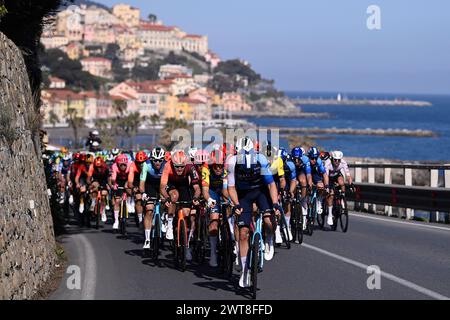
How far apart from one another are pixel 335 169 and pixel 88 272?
7406mm

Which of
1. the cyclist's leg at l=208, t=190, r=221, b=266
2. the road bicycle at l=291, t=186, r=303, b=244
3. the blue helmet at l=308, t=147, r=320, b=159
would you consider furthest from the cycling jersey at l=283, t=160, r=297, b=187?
the cyclist's leg at l=208, t=190, r=221, b=266

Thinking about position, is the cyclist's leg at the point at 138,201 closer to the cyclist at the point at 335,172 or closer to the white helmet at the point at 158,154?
the white helmet at the point at 158,154

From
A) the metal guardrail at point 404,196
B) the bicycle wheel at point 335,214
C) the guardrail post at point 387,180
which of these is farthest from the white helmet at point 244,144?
the guardrail post at point 387,180

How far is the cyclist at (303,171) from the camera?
687 inches

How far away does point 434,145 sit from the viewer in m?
160

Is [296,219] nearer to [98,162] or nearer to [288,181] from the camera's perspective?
[288,181]

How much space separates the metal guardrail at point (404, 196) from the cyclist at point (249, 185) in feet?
31.5

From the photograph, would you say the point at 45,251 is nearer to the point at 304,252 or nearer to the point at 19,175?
the point at 19,175

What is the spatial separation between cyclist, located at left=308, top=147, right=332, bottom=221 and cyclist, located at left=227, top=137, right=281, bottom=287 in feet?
21.3

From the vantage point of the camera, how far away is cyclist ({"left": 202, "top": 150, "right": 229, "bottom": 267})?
43.8 ft

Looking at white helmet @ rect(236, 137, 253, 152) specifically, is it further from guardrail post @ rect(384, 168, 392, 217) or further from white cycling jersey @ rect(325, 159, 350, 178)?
guardrail post @ rect(384, 168, 392, 217)

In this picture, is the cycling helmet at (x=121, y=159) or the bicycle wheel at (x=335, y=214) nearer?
the bicycle wheel at (x=335, y=214)
